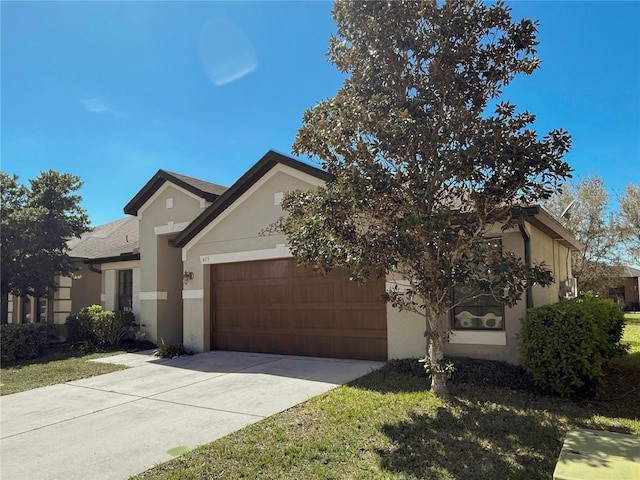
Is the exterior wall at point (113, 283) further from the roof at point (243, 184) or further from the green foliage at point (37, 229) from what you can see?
the roof at point (243, 184)

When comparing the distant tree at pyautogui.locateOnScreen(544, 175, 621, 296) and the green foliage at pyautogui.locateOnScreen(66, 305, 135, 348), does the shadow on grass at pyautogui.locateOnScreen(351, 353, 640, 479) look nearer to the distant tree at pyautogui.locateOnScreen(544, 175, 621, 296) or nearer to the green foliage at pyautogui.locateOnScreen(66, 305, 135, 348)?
the green foliage at pyautogui.locateOnScreen(66, 305, 135, 348)

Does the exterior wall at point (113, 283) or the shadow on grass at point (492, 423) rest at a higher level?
the exterior wall at point (113, 283)

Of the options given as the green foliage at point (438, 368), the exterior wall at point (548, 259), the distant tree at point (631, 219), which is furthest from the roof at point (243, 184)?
the distant tree at point (631, 219)

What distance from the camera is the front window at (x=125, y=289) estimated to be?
15500 millimetres

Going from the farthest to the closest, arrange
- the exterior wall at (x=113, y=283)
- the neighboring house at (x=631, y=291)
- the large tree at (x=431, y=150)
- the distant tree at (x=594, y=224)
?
the neighboring house at (x=631, y=291)
the distant tree at (x=594, y=224)
the exterior wall at (x=113, y=283)
the large tree at (x=431, y=150)

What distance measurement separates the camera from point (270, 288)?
10922 millimetres

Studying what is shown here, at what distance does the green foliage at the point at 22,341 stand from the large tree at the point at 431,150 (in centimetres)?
1079

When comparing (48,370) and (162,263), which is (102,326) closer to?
(162,263)

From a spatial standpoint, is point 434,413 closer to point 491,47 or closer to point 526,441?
point 526,441

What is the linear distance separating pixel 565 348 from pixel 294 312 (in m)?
5.96

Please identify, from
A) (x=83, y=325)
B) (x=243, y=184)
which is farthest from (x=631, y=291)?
(x=83, y=325)

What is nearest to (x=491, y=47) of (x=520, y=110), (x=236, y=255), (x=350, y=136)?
(x=520, y=110)

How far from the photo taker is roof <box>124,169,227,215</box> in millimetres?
13203

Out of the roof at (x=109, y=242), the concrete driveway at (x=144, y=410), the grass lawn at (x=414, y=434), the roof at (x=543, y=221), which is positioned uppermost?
the roof at (x=109, y=242)
